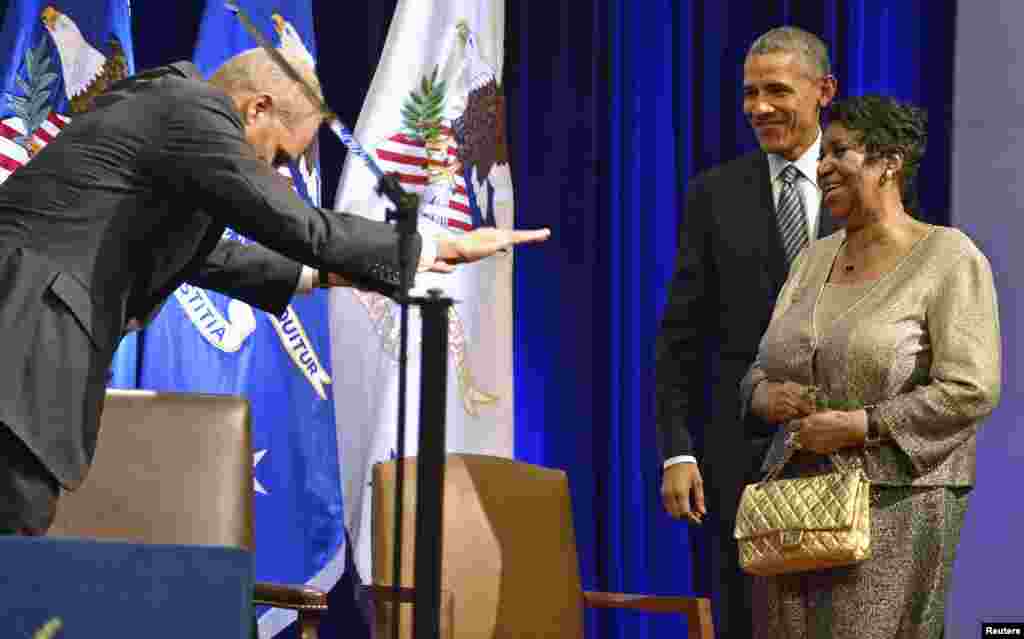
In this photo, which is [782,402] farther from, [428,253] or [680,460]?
[428,253]

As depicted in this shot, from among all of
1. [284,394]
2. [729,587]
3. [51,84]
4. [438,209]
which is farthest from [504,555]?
[51,84]

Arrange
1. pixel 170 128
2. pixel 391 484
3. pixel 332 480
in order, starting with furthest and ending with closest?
pixel 332 480, pixel 391 484, pixel 170 128

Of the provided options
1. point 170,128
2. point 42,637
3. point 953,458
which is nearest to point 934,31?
point 953,458

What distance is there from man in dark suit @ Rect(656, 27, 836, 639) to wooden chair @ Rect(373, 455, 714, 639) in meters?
0.26

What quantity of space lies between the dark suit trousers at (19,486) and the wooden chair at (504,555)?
39.7 inches

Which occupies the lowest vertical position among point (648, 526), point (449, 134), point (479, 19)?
point (648, 526)

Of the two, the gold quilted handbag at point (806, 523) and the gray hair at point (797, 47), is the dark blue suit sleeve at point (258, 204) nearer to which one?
the gold quilted handbag at point (806, 523)

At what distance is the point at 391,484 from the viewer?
3293 mm

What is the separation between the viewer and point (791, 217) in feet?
11.7

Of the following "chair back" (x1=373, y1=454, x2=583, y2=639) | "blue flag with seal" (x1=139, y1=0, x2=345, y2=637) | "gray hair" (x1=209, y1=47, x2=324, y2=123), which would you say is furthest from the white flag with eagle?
"gray hair" (x1=209, y1=47, x2=324, y2=123)

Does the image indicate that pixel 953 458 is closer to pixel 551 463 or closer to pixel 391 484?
pixel 391 484

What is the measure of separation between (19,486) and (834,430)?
4.74ft

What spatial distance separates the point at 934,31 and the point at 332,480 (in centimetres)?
221

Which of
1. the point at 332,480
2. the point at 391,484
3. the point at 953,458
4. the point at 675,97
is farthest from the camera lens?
the point at 675,97
